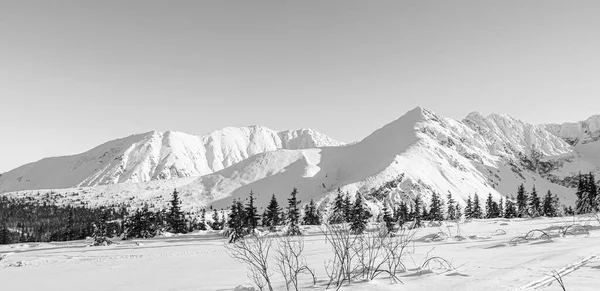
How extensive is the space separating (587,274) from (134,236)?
68382 mm

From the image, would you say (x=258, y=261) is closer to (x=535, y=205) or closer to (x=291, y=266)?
(x=291, y=266)

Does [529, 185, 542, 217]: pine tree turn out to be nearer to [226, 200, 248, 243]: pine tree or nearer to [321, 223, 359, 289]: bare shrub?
[226, 200, 248, 243]: pine tree

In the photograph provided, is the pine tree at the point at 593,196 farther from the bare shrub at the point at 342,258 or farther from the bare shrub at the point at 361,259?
the bare shrub at the point at 342,258

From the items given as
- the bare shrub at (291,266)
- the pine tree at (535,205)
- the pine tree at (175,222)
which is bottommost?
the pine tree at (535,205)

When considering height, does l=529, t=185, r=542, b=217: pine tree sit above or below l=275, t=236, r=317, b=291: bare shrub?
below

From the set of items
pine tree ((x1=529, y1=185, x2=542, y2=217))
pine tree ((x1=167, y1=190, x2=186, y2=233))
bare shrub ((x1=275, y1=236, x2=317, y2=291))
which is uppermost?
bare shrub ((x1=275, y1=236, x2=317, y2=291))

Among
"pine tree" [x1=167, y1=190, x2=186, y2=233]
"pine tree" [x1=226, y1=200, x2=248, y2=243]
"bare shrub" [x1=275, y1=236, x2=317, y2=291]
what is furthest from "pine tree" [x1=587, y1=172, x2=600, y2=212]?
"pine tree" [x1=167, y1=190, x2=186, y2=233]

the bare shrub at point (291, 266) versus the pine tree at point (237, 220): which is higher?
the bare shrub at point (291, 266)

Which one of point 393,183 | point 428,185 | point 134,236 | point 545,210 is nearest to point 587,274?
point 134,236

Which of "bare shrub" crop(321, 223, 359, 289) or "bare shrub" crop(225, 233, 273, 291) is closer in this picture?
"bare shrub" crop(225, 233, 273, 291)

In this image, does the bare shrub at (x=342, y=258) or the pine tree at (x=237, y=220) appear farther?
the pine tree at (x=237, y=220)

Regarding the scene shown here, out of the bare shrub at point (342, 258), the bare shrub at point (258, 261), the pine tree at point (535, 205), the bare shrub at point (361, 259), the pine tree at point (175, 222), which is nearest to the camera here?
the bare shrub at point (258, 261)

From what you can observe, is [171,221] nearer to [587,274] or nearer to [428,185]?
[587,274]

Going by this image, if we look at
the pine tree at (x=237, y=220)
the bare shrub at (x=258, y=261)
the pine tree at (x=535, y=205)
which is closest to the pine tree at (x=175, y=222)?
the pine tree at (x=237, y=220)
